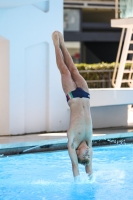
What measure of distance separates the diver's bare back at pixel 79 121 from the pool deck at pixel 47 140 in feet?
9.20

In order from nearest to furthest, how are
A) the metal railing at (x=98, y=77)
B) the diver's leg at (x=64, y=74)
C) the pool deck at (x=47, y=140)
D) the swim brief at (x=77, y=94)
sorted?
the swim brief at (x=77, y=94), the diver's leg at (x=64, y=74), the pool deck at (x=47, y=140), the metal railing at (x=98, y=77)

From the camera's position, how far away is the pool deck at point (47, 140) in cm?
1028

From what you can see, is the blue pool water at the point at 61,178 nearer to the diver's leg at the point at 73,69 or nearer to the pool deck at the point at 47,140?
the pool deck at the point at 47,140

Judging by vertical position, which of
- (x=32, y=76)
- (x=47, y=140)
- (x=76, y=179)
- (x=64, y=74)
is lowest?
(x=76, y=179)

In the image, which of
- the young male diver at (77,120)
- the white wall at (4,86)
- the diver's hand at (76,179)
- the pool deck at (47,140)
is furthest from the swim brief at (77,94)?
the white wall at (4,86)

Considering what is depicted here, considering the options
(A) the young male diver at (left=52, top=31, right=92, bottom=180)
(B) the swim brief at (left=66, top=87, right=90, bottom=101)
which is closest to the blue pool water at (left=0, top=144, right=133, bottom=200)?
(A) the young male diver at (left=52, top=31, right=92, bottom=180)

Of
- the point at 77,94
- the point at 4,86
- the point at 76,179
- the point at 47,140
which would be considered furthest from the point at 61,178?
the point at 4,86

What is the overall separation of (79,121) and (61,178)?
128 cm

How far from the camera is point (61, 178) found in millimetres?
8484

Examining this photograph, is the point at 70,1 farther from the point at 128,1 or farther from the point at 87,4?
the point at 128,1

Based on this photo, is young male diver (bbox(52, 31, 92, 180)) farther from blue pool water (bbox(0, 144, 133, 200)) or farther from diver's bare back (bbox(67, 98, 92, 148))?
blue pool water (bbox(0, 144, 133, 200))

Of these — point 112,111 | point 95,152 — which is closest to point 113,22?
point 112,111

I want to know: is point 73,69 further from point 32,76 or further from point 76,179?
point 32,76

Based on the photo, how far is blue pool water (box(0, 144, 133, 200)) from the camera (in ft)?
24.6
